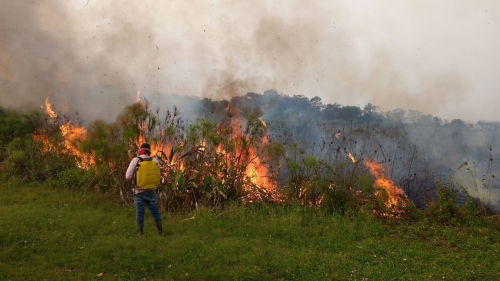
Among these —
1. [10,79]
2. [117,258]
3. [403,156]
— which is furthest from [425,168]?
[10,79]

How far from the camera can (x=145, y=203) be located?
6875mm

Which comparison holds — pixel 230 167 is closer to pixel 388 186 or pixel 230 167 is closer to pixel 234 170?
pixel 234 170

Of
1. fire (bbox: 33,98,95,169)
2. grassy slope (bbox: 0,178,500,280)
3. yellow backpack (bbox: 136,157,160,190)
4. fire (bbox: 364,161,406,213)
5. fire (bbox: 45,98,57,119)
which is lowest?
grassy slope (bbox: 0,178,500,280)

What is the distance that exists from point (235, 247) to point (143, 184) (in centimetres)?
218

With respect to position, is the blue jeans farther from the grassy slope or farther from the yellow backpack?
the grassy slope

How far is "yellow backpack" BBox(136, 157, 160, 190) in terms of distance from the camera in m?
6.65

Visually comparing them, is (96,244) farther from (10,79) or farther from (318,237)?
(10,79)

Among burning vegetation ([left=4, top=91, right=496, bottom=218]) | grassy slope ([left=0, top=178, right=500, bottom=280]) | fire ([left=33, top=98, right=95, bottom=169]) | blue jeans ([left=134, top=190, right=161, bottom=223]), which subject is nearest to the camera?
grassy slope ([left=0, top=178, right=500, bottom=280])

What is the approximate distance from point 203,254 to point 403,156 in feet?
26.0

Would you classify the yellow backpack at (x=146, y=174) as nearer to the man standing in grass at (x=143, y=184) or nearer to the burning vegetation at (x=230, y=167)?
the man standing in grass at (x=143, y=184)

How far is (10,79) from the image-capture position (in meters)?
13.9

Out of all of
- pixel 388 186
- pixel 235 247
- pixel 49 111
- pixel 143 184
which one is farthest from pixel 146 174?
pixel 49 111

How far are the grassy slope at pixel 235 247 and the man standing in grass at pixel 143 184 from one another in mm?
345

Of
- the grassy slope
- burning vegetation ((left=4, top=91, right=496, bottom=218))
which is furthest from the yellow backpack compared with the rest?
burning vegetation ((left=4, top=91, right=496, bottom=218))
